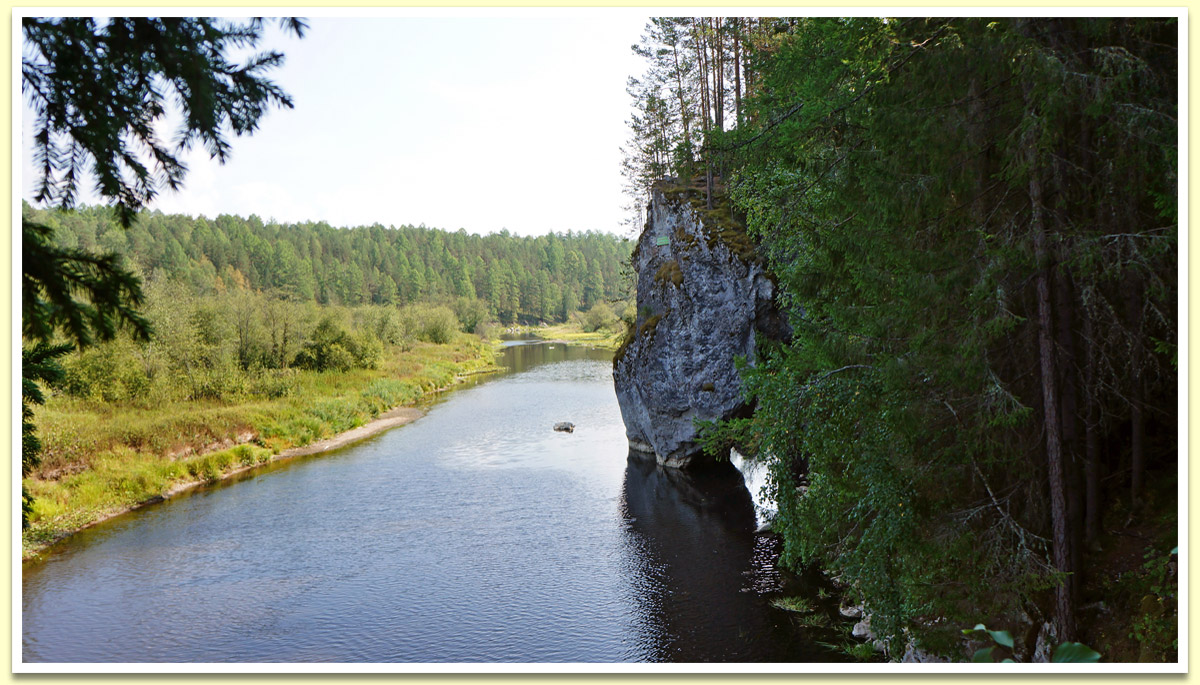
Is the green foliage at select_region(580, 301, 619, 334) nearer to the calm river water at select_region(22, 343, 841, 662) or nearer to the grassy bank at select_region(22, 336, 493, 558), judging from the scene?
the grassy bank at select_region(22, 336, 493, 558)

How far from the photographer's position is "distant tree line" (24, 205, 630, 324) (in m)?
33.1

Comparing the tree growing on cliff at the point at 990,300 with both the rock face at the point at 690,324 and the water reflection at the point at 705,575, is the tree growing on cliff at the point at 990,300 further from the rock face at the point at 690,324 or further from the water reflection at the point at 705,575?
the rock face at the point at 690,324

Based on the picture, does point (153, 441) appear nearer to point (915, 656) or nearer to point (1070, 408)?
point (915, 656)

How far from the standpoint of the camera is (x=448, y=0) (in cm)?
520

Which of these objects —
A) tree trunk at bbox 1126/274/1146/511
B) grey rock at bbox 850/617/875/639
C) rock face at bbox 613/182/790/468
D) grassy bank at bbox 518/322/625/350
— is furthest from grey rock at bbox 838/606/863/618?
grassy bank at bbox 518/322/625/350

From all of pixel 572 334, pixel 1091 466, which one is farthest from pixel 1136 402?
pixel 572 334

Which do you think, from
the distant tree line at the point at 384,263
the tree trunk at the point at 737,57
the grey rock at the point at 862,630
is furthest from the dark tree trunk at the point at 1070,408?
the distant tree line at the point at 384,263

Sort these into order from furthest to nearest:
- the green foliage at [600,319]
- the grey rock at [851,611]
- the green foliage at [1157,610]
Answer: the green foliage at [600,319] < the grey rock at [851,611] < the green foliage at [1157,610]

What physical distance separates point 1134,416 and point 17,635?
8.47m

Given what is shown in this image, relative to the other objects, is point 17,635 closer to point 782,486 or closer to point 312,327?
point 782,486

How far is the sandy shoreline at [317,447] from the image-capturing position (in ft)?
47.8

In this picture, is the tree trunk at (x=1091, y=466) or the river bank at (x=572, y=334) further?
the river bank at (x=572, y=334)

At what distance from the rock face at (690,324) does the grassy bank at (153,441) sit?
9.73m

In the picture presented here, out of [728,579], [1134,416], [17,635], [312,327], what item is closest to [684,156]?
[1134,416]
